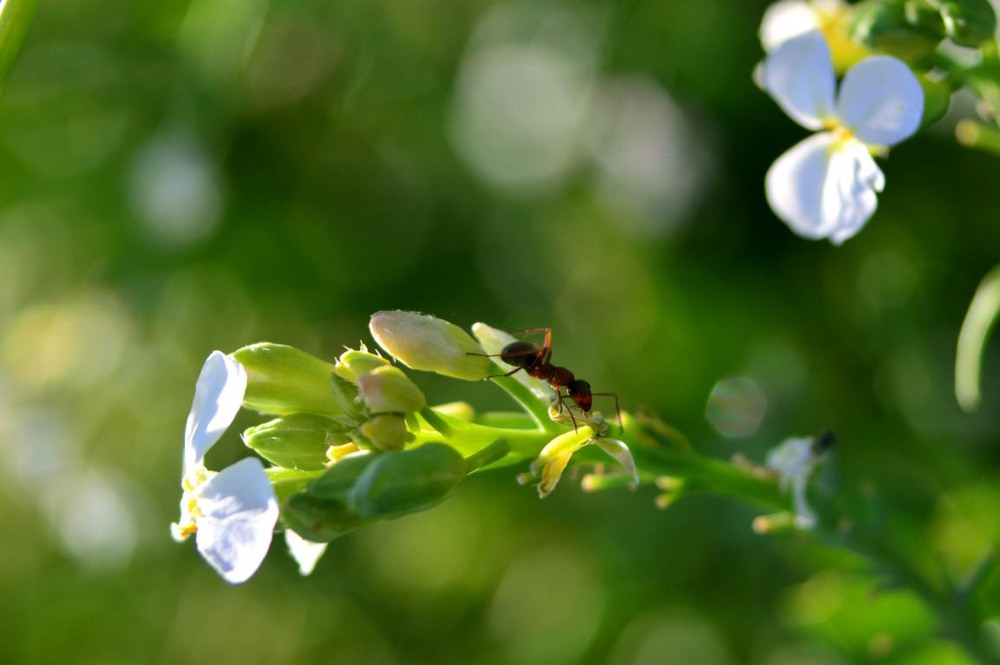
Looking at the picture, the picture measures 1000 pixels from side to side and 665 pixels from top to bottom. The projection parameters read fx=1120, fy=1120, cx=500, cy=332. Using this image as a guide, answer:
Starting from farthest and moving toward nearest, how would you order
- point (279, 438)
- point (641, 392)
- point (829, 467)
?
point (641, 392), point (829, 467), point (279, 438)

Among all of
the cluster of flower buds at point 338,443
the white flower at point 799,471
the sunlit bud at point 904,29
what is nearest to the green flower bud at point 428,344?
the cluster of flower buds at point 338,443

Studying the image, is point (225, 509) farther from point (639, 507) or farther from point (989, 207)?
point (989, 207)

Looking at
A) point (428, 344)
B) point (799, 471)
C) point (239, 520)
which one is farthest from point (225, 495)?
point (799, 471)

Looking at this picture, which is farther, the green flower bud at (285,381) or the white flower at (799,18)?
the white flower at (799,18)

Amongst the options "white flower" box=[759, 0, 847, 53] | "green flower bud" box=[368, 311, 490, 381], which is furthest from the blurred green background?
"green flower bud" box=[368, 311, 490, 381]

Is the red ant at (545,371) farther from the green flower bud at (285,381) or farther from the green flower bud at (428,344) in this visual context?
the green flower bud at (285,381)

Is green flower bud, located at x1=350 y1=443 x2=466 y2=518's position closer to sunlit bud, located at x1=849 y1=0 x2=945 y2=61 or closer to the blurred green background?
sunlit bud, located at x1=849 y1=0 x2=945 y2=61

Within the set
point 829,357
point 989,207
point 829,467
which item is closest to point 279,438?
point 829,467
